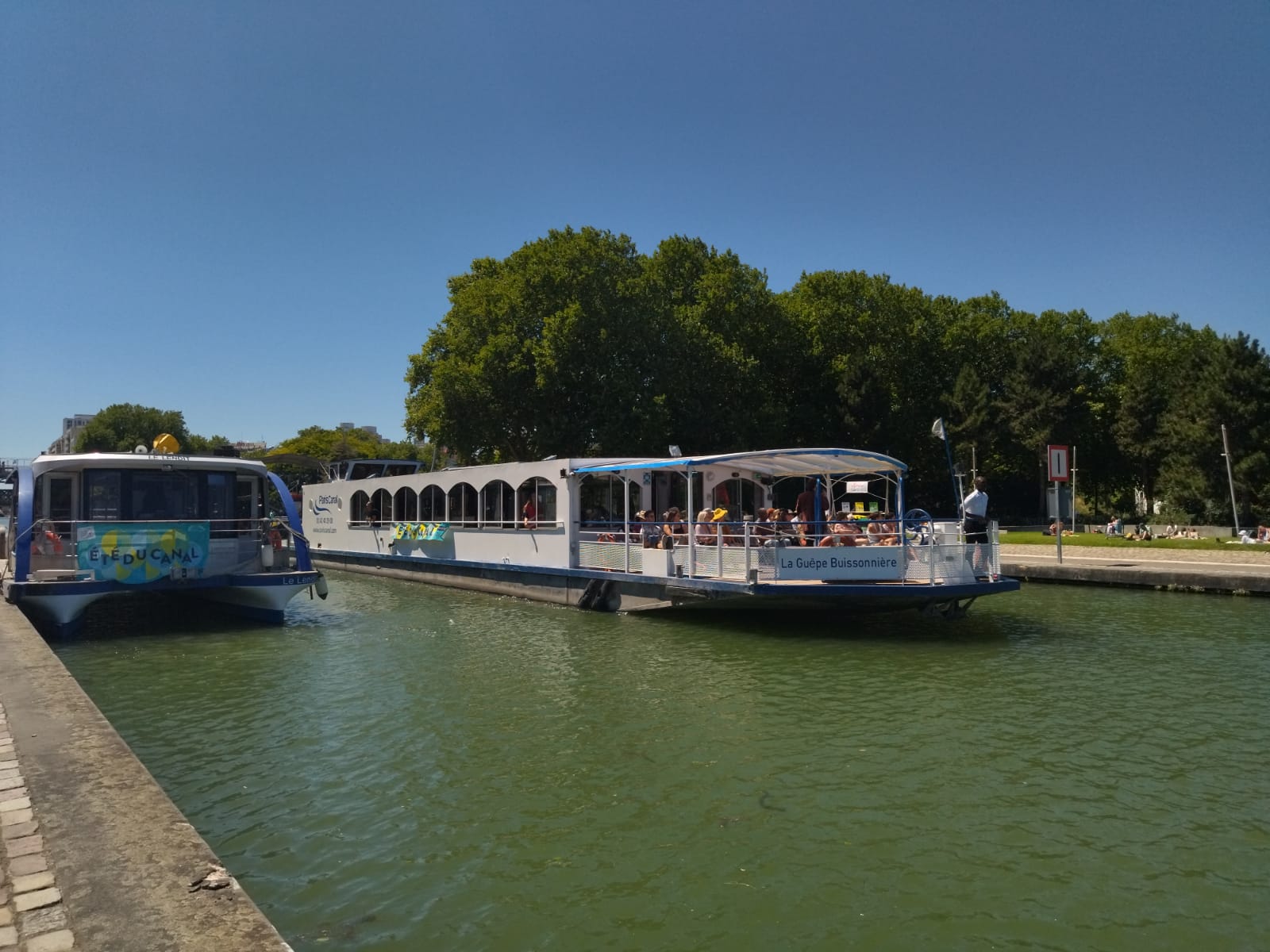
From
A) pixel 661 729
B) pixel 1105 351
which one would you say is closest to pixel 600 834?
pixel 661 729

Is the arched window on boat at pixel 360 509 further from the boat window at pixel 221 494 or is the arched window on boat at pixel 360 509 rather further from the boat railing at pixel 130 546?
the boat railing at pixel 130 546

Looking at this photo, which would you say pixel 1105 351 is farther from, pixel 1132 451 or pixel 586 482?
pixel 586 482

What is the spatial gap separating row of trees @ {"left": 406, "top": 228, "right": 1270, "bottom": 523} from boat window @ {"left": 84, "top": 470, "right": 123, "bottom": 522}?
1700 centimetres

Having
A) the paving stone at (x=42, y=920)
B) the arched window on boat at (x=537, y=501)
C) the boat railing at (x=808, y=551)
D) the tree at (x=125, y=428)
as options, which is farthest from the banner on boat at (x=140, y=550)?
the tree at (x=125, y=428)

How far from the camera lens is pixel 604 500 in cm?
1973

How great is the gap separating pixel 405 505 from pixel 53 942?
75.6ft

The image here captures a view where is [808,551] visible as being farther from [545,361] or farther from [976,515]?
[545,361]

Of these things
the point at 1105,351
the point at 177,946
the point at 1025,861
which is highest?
the point at 1105,351

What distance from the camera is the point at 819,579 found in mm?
14750

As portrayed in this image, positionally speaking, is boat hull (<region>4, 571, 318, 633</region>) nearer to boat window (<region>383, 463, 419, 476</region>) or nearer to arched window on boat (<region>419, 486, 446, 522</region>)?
arched window on boat (<region>419, 486, 446, 522</region>)

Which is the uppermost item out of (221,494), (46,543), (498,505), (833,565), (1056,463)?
(1056,463)

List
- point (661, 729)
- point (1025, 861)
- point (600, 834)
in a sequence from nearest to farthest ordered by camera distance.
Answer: point (1025, 861), point (600, 834), point (661, 729)

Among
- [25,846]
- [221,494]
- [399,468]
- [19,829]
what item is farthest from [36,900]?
[399,468]

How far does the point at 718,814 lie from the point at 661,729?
2453mm
